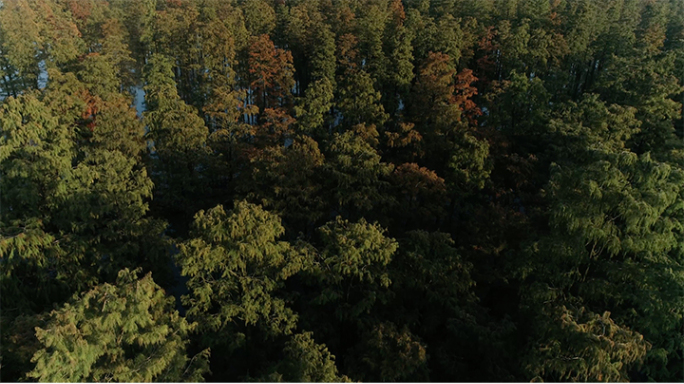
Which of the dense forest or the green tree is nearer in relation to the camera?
the green tree

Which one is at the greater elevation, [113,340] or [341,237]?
[113,340]

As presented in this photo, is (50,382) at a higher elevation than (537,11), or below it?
below

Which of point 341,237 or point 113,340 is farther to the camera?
point 341,237

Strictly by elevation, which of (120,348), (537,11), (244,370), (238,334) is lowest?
(244,370)

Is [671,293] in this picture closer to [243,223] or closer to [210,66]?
[243,223]

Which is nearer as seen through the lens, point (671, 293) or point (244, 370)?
point (671, 293)

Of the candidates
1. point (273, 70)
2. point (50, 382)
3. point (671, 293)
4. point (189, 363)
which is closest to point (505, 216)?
point (671, 293)

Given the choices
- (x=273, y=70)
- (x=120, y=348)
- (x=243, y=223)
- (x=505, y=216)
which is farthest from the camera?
(x=273, y=70)

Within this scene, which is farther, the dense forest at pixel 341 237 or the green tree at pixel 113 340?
the dense forest at pixel 341 237
